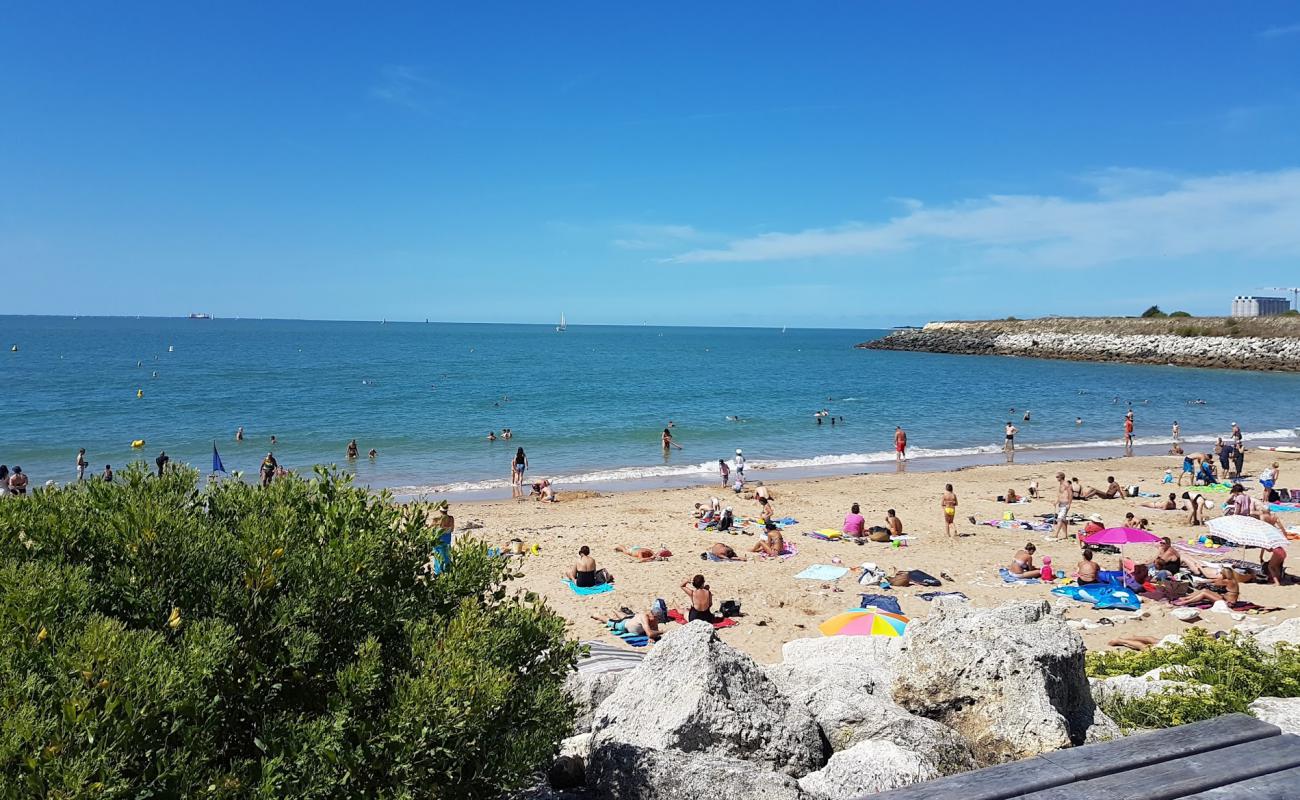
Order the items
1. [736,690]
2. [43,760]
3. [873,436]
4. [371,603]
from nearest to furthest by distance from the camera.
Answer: [43,760], [371,603], [736,690], [873,436]

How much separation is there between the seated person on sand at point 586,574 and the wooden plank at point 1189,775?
12511 mm

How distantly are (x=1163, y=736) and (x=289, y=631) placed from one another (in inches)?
143

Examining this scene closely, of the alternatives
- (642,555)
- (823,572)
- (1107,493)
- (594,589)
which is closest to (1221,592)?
(823,572)

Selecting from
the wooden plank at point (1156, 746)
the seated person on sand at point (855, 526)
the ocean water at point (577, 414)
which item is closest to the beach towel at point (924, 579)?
the seated person on sand at point (855, 526)

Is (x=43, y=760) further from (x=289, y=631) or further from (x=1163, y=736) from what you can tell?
(x=1163, y=736)

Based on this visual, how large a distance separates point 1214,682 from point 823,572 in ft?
32.4

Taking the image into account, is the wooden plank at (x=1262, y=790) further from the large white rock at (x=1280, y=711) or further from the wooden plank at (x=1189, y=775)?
the large white rock at (x=1280, y=711)

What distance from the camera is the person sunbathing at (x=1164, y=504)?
2136 cm

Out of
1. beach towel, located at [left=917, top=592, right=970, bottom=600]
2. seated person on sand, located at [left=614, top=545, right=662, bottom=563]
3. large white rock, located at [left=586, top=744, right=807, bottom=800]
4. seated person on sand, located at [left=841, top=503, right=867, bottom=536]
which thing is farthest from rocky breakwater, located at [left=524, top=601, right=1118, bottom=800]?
seated person on sand, located at [left=841, top=503, right=867, bottom=536]

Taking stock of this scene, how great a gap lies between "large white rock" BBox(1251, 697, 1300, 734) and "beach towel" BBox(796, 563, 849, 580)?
33.5ft

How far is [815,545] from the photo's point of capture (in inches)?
722

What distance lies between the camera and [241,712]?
330 centimetres

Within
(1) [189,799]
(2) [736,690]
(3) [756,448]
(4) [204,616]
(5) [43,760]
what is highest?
(4) [204,616]

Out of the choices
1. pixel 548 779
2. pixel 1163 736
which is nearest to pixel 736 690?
pixel 548 779
